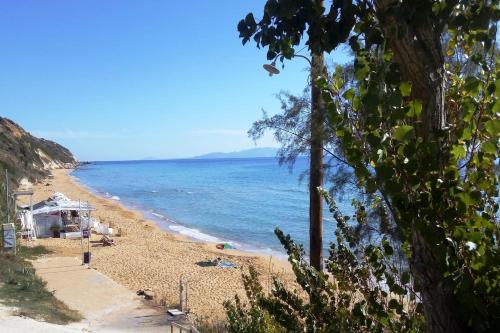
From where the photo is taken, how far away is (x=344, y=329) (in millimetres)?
2607

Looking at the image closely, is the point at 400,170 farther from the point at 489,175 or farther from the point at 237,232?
→ the point at 237,232

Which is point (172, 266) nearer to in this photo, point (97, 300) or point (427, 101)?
point (97, 300)

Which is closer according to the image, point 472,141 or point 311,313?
point 472,141

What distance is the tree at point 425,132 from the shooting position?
144 centimetres

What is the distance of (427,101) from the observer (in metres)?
1.54

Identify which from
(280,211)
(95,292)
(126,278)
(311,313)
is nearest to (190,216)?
(280,211)

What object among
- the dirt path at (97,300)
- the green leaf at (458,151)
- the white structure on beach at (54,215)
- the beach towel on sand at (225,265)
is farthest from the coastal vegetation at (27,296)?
the green leaf at (458,151)

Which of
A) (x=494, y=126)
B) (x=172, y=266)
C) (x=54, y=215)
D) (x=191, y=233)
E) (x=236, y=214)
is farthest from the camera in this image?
(x=236, y=214)

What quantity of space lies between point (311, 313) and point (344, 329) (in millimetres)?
686

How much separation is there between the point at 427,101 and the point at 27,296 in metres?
11.9

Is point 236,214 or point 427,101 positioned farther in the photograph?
point 236,214

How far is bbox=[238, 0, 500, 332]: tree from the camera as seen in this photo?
1.44 meters

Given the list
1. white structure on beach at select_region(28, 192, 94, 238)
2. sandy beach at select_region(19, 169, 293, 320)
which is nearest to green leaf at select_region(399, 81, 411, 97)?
sandy beach at select_region(19, 169, 293, 320)

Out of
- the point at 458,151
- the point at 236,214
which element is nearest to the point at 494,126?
the point at 458,151
